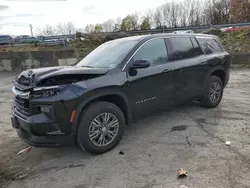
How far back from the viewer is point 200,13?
5672 centimetres

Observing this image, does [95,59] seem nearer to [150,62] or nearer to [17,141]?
[150,62]

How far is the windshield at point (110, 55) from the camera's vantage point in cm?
447

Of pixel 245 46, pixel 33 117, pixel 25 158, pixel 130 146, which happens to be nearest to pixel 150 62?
pixel 130 146

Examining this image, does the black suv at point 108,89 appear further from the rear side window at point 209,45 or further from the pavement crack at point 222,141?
the pavement crack at point 222,141

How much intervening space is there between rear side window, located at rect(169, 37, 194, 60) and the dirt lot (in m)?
1.29

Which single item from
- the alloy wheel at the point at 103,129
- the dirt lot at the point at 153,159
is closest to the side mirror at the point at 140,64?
the alloy wheel at the point at 103,129

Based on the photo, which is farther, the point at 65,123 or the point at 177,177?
the point at 65,123

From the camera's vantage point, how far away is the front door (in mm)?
4410

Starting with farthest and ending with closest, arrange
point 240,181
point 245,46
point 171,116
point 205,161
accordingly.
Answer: point 245,46 → point 171,116 → point 205,161 → point 240,181

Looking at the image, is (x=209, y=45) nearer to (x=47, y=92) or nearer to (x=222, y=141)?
(x=222, y=141)

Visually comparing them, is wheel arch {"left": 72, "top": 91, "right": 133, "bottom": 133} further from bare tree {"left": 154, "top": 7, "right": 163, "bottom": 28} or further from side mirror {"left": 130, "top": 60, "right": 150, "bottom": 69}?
bare tree {"left": 154, "top": 7, "right": 163, "bottom": 28}

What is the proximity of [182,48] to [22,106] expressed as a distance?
3.18 m

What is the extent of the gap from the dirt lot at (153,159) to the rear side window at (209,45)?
4.75ft

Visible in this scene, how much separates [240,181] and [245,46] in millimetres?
12133
